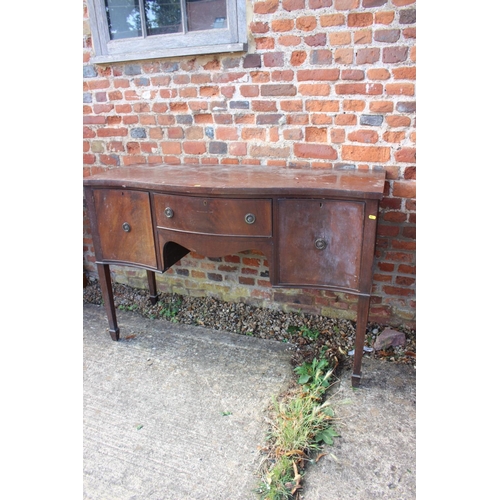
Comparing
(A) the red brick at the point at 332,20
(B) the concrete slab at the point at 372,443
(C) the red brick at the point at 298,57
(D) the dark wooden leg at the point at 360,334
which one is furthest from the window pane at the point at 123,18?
(B) the concrete slab at the point at 372,443

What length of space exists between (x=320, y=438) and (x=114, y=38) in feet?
8.23

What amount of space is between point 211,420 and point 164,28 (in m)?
2.16

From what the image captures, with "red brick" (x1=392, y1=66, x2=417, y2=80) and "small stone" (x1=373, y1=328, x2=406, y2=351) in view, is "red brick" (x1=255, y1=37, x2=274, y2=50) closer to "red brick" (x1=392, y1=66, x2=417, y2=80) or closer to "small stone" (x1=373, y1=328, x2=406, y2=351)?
"red brick" (x1=392, y1=66, x2=417, y2=80)

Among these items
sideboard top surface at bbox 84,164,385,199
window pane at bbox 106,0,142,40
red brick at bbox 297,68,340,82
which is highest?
window pane at bbox 106,0,142,40

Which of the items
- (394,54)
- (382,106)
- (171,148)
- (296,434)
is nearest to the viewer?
(296,434)

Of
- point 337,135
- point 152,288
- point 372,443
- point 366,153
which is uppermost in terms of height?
point 337,135

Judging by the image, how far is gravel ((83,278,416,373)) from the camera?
85.7 inches

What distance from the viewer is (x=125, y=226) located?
2029mm

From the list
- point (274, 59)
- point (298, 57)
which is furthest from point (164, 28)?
point (298, 57)

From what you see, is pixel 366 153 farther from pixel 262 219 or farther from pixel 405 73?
pixel 262 219

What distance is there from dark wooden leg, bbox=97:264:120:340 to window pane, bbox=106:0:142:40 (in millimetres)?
1420

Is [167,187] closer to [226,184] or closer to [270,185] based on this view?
[226,184]

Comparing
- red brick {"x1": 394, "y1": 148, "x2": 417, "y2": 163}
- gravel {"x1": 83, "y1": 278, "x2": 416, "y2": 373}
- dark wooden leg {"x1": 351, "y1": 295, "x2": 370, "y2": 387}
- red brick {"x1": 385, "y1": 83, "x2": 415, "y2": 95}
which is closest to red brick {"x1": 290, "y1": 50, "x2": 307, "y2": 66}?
red brick {"x1": 385, "y1": 83, "x2": 415, "y2": 95}

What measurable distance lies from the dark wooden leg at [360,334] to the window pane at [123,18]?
2020 millimetres
